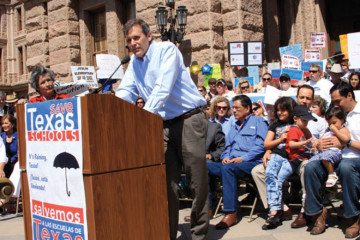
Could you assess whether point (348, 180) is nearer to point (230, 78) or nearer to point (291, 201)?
point (291, 201)

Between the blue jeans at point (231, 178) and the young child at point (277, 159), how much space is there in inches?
10.0

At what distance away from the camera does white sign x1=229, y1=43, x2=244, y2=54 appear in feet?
32.9

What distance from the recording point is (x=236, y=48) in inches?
397

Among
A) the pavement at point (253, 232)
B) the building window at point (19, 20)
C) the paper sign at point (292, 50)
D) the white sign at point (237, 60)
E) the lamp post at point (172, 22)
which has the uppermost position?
the building window at point (19, 20)

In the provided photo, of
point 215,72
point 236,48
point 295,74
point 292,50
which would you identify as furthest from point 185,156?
point 292,50

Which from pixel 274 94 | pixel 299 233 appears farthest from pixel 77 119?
pixel 274 94

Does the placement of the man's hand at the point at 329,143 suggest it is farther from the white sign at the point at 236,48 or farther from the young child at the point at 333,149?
the white sign at the point at 236,48

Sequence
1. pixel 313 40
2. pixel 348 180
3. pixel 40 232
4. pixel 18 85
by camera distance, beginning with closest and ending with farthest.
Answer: pixel 40 232, pixel 348 180, pixel 313 40, pixel 18 85

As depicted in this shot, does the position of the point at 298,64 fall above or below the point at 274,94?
above

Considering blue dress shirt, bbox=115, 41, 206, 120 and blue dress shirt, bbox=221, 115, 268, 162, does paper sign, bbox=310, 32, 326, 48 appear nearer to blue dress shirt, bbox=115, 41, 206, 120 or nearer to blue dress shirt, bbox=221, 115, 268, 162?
blue dress shirt, bbox=221, 115, 268, 162

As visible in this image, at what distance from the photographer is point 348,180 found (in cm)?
452

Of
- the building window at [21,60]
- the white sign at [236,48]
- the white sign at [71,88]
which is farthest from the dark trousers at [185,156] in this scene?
the building window at [21,60]

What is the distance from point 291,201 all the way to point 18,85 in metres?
38.0

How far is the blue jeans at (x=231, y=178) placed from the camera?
17.8ft
